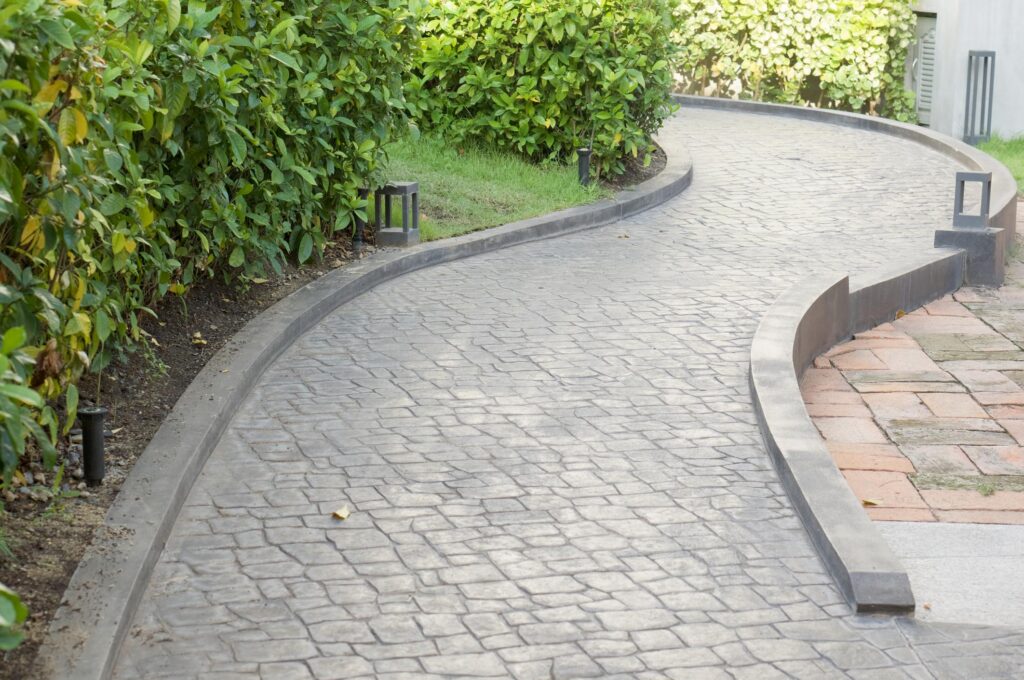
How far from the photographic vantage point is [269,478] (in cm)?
573

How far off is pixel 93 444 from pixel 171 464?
34 centimetres

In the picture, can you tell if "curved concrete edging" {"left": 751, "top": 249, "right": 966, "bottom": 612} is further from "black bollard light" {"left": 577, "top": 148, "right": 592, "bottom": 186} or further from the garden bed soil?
"black bollard light" {"left": 577, "top": 148, "right": 592, "bottom": 186}

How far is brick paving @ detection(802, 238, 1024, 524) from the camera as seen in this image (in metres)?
6.07

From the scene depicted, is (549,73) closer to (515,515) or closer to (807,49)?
(515,515)

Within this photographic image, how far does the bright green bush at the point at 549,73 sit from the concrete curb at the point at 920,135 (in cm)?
305

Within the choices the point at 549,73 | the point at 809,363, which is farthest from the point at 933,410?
the point at 549,73

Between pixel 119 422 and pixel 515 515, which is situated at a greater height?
pixel 119 422

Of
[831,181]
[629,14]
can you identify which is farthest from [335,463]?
[831,181]

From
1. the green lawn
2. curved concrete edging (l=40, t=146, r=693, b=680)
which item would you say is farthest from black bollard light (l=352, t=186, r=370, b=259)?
the green lawn

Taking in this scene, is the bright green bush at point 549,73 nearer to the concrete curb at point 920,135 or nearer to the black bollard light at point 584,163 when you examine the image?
the black bollard light at point 584,163

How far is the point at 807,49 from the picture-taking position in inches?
752

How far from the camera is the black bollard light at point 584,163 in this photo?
12094mm

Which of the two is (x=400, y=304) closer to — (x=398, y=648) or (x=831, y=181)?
(x=398, y=648)

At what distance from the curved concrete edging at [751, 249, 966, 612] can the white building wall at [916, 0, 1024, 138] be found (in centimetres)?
795
